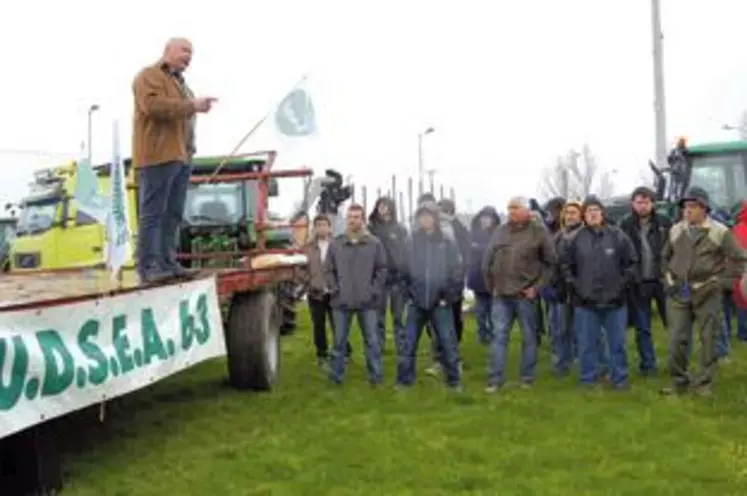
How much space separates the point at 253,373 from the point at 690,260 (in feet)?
12.4

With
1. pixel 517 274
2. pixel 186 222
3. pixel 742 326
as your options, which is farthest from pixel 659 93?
pixel 517 274

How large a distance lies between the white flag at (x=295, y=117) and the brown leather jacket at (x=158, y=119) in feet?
11.3

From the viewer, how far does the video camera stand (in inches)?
566

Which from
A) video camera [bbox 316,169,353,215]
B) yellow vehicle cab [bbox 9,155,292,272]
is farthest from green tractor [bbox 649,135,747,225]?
yellow vehicle cab [bbox 9,155,292,272]

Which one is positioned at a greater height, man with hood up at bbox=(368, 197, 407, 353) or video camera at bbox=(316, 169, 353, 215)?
video camera at bbox=(316, 169, 353, 215)

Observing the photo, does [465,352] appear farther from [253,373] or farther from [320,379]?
[253,373]

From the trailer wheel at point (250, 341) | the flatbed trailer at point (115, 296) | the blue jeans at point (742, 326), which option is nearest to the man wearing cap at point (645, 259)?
the blue jeans at point (742, 326)

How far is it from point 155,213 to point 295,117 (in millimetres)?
3692

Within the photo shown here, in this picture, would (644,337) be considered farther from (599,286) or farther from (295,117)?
(295,117)

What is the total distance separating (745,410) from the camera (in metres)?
7.89

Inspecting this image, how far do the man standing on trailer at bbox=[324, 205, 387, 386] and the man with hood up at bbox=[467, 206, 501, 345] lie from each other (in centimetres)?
219

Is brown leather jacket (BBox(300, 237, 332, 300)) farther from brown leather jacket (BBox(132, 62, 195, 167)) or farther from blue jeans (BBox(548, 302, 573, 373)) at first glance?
brown leather jacket (BBox(132, 62, 195, 167))

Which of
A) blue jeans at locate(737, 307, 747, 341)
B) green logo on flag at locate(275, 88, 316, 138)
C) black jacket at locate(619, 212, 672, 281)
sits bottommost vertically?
blue jeans at locate(737, 307, 747, 341)

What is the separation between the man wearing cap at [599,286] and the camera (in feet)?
29.2
